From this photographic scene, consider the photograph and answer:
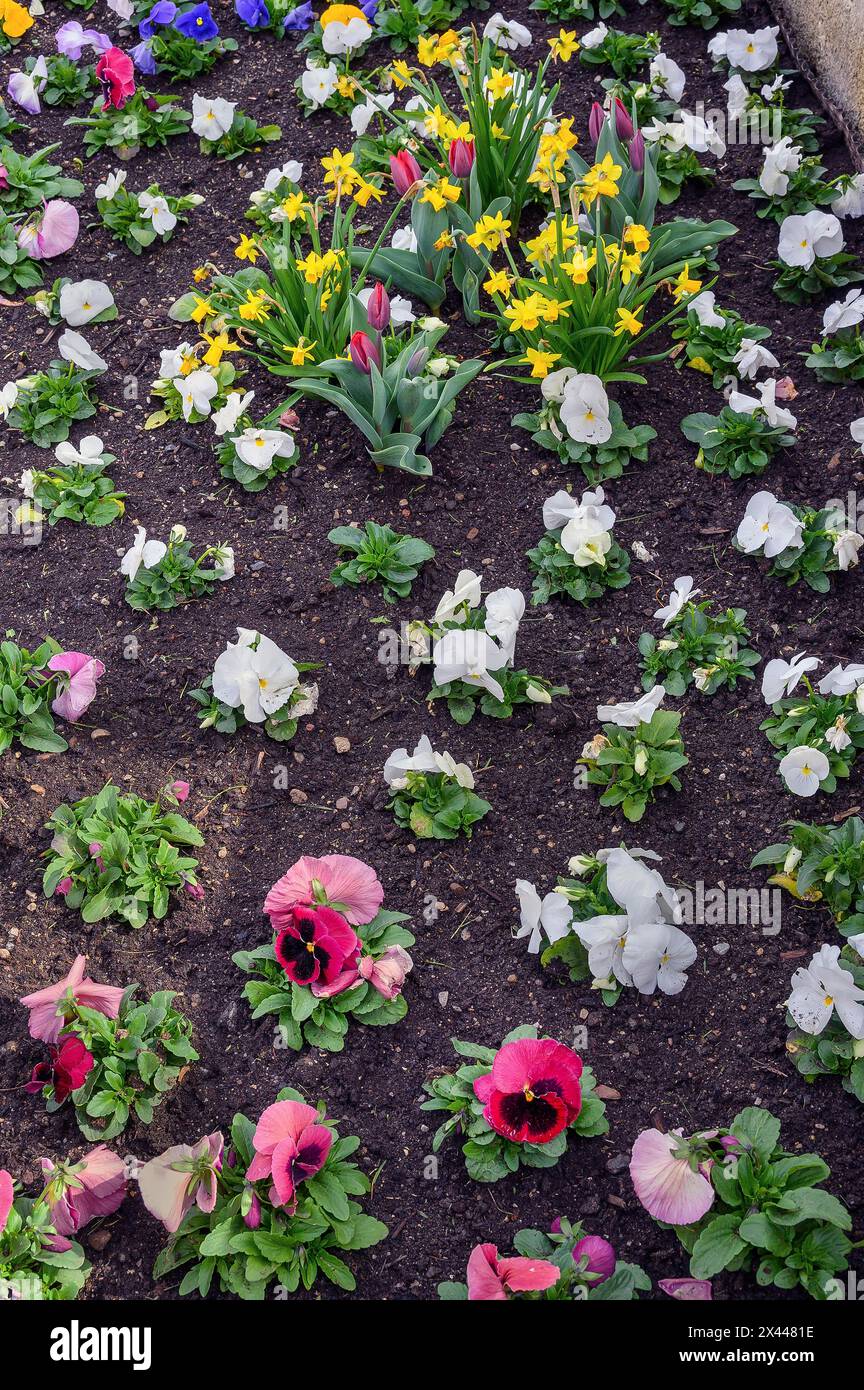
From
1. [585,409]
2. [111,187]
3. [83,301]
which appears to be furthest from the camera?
[111,187]

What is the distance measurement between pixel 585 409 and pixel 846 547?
742mm

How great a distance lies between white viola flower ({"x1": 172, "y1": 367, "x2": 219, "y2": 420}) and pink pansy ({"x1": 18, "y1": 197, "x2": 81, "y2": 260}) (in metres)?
0.85

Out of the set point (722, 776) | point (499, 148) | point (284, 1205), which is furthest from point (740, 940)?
point (499, 148)

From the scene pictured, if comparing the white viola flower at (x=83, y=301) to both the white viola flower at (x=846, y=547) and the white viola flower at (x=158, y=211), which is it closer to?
the white viola flower at (x=158, y=211)

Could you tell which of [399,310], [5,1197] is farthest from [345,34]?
[5,1197]

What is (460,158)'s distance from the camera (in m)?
3.33

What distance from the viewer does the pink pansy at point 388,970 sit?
2486 mm

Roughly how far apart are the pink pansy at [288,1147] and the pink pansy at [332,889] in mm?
Result: 383

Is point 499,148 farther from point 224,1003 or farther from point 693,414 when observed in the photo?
point 224,1003

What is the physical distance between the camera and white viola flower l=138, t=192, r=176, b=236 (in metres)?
3.86

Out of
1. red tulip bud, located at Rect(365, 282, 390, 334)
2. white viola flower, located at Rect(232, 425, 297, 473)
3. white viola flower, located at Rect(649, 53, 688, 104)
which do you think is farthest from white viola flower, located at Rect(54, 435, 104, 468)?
white viola flower, located at Rect(649, 53, 688, 104)

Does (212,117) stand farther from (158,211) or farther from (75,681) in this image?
(75,681)

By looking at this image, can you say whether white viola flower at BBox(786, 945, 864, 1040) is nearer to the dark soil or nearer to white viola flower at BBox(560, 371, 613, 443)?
the dark soil

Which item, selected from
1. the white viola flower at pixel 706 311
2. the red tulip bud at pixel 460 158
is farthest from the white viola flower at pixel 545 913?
the red tulip bud at pixel 460 158
